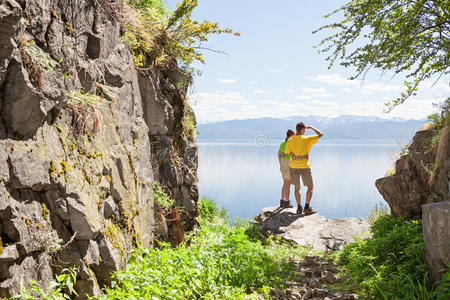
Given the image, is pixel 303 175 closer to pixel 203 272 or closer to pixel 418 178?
pixel 418 178

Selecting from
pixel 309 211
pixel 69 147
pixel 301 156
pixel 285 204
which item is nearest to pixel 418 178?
pixel 301 156

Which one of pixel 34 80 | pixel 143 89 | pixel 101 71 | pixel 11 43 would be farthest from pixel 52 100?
pixel 143 89

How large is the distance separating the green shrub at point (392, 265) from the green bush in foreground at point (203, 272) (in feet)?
4.04

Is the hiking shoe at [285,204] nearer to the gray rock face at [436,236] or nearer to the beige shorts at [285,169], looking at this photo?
the beige shorts at [285,169]

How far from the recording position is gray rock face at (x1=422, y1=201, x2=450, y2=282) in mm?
4570

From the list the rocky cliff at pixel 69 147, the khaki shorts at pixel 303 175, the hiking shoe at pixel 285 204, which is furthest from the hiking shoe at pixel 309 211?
the rocky cliff at pixel 69 147

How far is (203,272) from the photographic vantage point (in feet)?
15.2

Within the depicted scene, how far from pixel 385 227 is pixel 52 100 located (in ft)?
22.0

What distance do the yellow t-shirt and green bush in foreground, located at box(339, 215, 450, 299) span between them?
3.82 meters

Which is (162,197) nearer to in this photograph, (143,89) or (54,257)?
(143,89)

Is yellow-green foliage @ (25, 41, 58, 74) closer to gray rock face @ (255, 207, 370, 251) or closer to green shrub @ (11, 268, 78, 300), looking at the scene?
green shrub @ (11, 268, 78, 300)

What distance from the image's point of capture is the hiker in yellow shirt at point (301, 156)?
10453 mm

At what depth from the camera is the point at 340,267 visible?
691 centimetres

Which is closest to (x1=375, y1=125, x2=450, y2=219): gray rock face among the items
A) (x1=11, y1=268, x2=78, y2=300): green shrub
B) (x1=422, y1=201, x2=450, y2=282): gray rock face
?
(x1=422, y1=201, x2=450, y2=282): gray rock face
